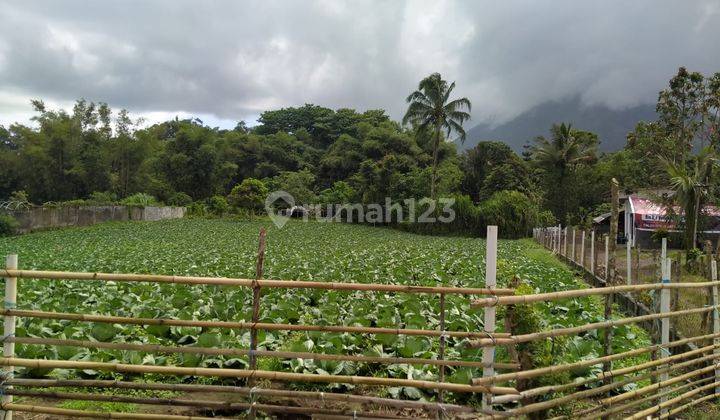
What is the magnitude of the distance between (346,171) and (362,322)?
51.3m

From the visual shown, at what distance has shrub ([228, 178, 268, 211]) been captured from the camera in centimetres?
4538

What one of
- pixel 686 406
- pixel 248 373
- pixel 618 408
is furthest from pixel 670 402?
pixel 248 373

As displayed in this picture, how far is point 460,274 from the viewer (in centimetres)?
1202

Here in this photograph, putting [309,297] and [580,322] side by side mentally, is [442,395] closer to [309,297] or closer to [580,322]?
[580,322]

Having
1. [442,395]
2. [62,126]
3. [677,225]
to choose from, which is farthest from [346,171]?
[442,395]

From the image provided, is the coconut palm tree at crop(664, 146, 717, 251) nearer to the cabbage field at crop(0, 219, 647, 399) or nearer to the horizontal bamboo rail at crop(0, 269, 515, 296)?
the cabbage field at crop(0, 219, 647, 399)

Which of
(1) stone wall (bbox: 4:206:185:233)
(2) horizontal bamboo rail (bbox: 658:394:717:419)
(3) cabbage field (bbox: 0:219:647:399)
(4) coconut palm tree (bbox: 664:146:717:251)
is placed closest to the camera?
(2) horizontal bamboo rail (bbox: 658:394:717:419)

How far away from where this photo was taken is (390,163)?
44469 millimetres

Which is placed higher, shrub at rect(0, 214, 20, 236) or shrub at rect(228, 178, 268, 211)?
shrub at rect(228, 178, 268, 211)

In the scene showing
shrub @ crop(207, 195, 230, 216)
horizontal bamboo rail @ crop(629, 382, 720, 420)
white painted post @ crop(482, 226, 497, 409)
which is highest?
shrub @ crop(207, 195, 230, 216)

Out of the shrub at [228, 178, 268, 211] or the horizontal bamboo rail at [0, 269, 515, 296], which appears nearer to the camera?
the horizontal bamboo rail at [0, 269, 515, 296]

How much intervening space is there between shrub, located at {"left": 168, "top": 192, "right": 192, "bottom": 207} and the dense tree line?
5.7 inches

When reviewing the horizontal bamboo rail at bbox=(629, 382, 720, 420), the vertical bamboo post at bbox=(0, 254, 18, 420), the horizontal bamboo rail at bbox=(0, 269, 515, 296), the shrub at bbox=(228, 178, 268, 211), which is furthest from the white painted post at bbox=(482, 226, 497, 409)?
the shrub at bbox=(228, 178, 268, 211)

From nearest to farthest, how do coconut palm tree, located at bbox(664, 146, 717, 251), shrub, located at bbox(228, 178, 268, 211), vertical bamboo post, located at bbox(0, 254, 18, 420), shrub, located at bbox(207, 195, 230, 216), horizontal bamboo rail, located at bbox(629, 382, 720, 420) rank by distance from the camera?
vertical bamboo post, located at bbox(0, 254, 18, 420) < horizontal bamboo rail, located at bbox(629, 382, 720, 420) < coconut palm tree, located at bbox(664, 146, 717, 251) < shrub, located at bbox(228, 178, 268, 211) < shrub, located at bbox(207, 195, 230, 216)
